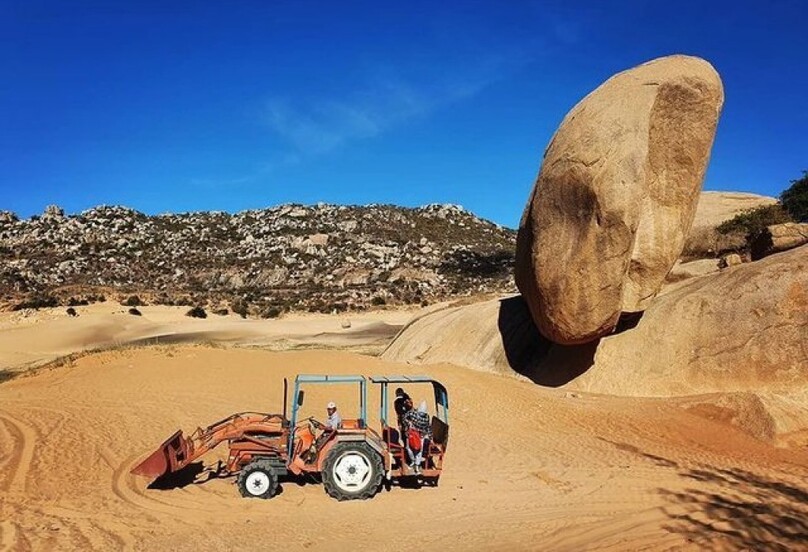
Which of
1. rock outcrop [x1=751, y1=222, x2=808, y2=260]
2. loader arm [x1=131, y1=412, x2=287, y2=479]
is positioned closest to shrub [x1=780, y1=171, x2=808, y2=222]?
rock outcrop [x1=751, y1=222, x2=808, y2=260]

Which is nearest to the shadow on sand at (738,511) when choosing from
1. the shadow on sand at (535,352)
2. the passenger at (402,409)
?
the passenger at (402,409)

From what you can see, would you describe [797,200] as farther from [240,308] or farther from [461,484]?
[240,308]

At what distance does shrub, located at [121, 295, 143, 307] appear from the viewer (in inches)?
2044

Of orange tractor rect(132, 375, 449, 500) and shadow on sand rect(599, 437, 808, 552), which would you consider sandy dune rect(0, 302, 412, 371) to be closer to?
orange tractor rect(132, 375, 449, 500)

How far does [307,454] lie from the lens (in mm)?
9938

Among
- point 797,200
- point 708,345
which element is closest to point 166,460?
point 708,345

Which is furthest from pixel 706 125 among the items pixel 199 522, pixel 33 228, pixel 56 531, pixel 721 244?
pixel 33 228

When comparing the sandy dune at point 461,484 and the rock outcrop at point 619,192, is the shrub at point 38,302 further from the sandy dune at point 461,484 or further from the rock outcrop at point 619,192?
the rock outcrop at point 619,192

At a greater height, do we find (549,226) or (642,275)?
(549,226)

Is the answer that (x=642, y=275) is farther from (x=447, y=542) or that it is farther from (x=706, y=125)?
(x=447, y=542)

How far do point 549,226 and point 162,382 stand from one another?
12.0m

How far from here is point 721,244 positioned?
22594mm

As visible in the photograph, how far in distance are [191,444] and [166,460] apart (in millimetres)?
616

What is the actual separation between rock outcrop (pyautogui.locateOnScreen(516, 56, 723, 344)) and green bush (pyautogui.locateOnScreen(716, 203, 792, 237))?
7.11 m
